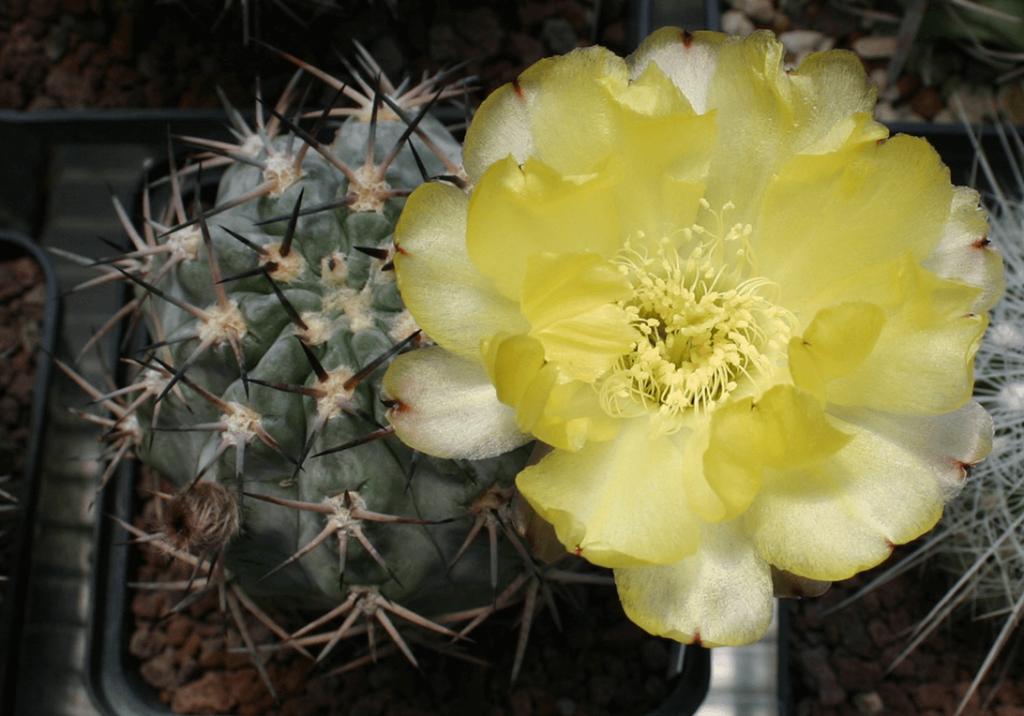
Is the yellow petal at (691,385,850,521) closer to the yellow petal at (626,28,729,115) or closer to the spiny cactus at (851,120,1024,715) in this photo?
the yellow petal at (626,28,729,115)

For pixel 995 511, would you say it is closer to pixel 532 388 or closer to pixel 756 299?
pixel 756 299

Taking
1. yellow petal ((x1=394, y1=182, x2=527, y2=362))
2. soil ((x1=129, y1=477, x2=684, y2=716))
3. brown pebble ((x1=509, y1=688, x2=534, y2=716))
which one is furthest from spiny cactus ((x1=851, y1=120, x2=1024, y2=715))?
yellow petal ((x1=394, y1=182, x2=527, y2=362))

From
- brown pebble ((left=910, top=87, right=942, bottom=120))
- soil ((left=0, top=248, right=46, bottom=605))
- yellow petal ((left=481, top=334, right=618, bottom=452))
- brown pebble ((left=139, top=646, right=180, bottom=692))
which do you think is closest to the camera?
yellow petal ((left=481, top=334, right=618, bottom=452))

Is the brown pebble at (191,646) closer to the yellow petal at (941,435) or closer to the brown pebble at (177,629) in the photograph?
the brown pebble at (177,629)

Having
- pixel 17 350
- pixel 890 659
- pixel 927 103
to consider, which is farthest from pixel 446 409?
pixel 927 103

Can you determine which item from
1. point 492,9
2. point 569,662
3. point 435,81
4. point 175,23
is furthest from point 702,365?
point 175,23

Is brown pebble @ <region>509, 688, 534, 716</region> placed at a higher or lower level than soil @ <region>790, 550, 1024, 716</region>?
lower
